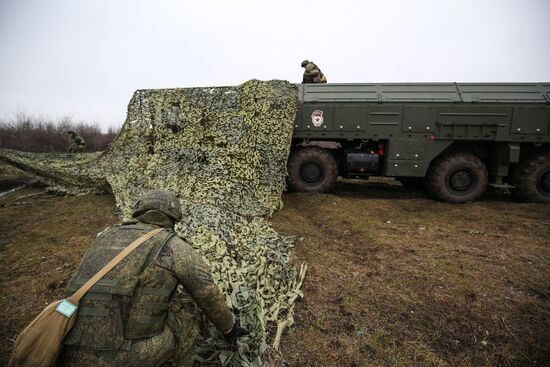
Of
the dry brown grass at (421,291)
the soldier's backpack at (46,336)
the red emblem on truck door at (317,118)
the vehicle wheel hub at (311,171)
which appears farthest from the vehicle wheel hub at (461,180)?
the soldier's backpack at (46,336)

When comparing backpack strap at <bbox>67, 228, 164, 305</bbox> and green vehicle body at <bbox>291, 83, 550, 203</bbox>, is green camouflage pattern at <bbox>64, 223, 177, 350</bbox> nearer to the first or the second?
backpack strap at <bbox>67, 228, 164, 305</bbox>

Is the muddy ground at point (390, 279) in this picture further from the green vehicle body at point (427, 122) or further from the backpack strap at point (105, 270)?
the backpack strap at point (105, 270)

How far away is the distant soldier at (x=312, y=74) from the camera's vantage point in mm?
7929

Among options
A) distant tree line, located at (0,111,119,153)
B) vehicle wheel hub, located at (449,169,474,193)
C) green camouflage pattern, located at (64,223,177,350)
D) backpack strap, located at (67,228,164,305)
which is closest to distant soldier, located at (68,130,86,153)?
distant tree line, located at (0,111,119,153)

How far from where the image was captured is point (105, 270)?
1.81 meters

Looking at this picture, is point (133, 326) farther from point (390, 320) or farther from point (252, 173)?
point (252, 173)

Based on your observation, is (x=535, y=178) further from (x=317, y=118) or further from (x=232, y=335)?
(x=232, y=335)

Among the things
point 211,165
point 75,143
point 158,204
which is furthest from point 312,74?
point 75,143

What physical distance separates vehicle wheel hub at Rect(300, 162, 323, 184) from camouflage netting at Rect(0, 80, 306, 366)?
3.72 feet

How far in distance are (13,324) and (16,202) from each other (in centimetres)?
519

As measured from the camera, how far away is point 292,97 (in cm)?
665

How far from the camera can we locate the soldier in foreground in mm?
1777

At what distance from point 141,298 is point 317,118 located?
5.96 m

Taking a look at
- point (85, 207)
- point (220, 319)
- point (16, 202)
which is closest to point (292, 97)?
point (85, 207)
